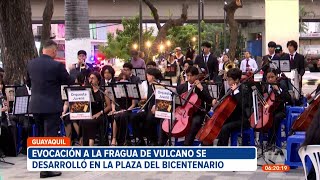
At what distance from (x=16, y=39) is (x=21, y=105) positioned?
4.29 m

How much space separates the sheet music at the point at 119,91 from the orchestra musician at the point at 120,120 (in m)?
0.10

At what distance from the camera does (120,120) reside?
35.4 feet

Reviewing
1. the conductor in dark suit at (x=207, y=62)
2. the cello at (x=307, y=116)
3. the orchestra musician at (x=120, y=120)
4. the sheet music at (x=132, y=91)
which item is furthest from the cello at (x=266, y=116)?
the conductor in dark suit at (x=207, y=62)

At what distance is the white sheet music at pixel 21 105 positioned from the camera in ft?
34.0

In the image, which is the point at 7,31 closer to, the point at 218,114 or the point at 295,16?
the point at 218,114

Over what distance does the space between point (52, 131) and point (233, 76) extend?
2.81m

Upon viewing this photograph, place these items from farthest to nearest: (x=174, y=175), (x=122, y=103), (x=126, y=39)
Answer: (x=126, y=39), (x=122, y=103), (x=174, y=175)

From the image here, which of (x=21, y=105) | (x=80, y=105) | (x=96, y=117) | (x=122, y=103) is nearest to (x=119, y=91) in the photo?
(x=122, y=103)

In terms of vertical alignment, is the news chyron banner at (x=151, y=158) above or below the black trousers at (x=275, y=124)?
above

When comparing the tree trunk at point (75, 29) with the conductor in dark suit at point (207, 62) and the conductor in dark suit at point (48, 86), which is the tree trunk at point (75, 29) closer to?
the conductor in dark suit at point (207, 62)

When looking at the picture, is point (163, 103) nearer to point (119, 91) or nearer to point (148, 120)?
point (148, 120)

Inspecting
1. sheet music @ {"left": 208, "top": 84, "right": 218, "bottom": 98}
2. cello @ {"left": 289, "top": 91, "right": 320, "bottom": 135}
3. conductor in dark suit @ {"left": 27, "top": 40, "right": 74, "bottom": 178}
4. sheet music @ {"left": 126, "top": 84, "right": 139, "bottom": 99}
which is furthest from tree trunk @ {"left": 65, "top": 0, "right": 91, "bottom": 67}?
cello @ {"left": 289, "top": 91, "right": 320, "bottom": 135}

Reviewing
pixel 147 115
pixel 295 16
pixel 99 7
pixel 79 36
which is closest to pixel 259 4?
pixel 99 7

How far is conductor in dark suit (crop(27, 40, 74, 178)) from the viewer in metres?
8.62
